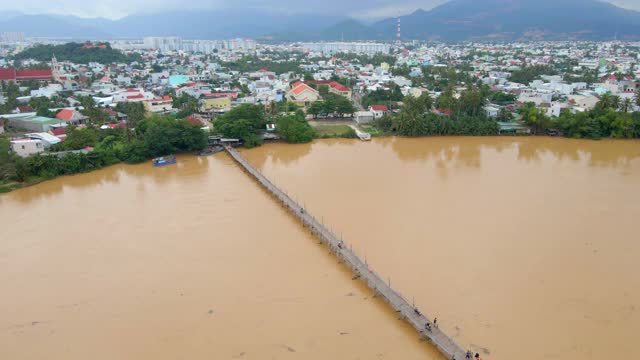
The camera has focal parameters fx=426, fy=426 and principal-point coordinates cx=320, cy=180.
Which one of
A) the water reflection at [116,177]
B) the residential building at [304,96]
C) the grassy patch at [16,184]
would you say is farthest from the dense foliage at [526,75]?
the grassy patch at [16,184]

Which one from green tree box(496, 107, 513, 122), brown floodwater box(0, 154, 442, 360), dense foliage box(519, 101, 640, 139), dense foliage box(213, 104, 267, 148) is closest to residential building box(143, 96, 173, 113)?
dense foliage box(213, 104, 267, 148)

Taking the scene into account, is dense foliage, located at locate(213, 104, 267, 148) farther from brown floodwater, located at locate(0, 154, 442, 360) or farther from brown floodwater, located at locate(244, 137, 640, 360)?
brown floodwater, located at locate(0, 154, 442, 360)

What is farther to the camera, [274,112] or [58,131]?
[274,112]

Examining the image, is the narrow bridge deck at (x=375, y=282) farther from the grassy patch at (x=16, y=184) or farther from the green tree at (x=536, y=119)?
the green tree at (x=536, y=119)

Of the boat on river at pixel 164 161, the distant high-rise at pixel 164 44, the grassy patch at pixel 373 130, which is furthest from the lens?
the distant high-rise at pixel 164 44

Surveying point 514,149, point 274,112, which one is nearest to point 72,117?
point 274,112

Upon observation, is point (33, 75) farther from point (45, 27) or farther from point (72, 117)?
point (45, 27)
